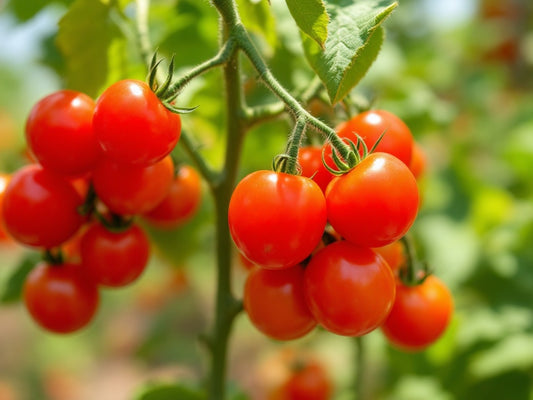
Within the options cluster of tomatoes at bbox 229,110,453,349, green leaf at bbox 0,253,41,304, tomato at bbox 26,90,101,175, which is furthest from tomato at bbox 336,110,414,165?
green leaf at bbox 0,253,41,304

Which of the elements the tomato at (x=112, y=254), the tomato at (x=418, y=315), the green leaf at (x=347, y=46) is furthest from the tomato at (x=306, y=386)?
the green leaf at (x=347, y=46)

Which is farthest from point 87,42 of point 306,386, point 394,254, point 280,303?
point 306,386

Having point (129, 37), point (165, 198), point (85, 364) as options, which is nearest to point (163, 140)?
point (165, 198)

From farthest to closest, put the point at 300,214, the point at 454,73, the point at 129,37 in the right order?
the point at 454,73
the point at 129,37
the point at 300,214

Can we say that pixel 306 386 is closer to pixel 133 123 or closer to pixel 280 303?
pixel 280 303

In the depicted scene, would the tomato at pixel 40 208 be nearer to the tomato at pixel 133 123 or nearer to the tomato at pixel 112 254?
the tomato at pixel 112 254

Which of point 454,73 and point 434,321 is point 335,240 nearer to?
point 434,321

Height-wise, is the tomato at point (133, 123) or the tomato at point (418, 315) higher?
the tomato at point (133, 123)
